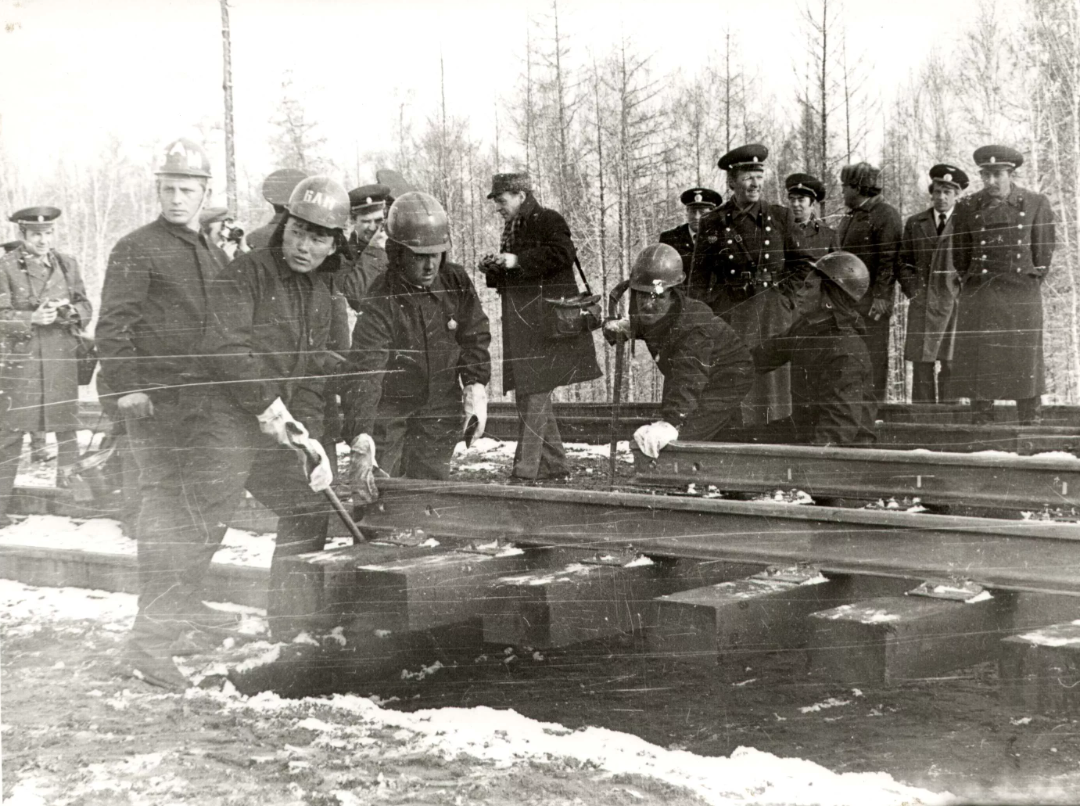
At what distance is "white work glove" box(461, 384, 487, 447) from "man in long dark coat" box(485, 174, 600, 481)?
1141 mm

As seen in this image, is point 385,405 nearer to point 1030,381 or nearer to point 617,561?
point 617,561

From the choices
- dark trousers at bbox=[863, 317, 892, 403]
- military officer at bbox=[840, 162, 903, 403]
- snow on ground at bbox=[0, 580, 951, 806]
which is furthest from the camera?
dark trousers at bbox=[863, 317, 892, 403]

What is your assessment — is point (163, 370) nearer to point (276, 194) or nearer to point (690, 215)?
point (276, 194)

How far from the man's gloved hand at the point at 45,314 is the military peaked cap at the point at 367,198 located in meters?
1.42

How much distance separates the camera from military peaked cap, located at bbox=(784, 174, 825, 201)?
21.1 feet

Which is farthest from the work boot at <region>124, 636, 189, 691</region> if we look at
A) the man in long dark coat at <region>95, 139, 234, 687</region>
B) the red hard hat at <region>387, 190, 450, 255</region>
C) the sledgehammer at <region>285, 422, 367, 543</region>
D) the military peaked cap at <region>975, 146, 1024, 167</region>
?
the military peaked cap at <region>975, 146, 1024, 167</region>

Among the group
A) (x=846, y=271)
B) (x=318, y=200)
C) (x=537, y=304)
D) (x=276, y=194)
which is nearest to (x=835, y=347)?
(x=846, y=271)

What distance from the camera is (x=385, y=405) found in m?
4.26

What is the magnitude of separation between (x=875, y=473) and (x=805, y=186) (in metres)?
3.00

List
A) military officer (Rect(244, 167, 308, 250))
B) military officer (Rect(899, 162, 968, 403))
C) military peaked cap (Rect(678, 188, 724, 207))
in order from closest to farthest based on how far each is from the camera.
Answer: military officer (Rect(244, 167, 308, 250)), military officer (Rect(899, 162, 968, 403)), military peaked cap (Rect(678, 188, 724, 207))

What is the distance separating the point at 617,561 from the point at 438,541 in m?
0.68

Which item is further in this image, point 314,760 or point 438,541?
point 438,541

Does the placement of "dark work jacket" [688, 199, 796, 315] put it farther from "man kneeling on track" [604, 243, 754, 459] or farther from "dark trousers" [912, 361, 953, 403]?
"dark trousers" [912, 361, 953, 403]

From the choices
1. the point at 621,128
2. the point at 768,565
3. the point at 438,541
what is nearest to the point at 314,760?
the point at 438,541
